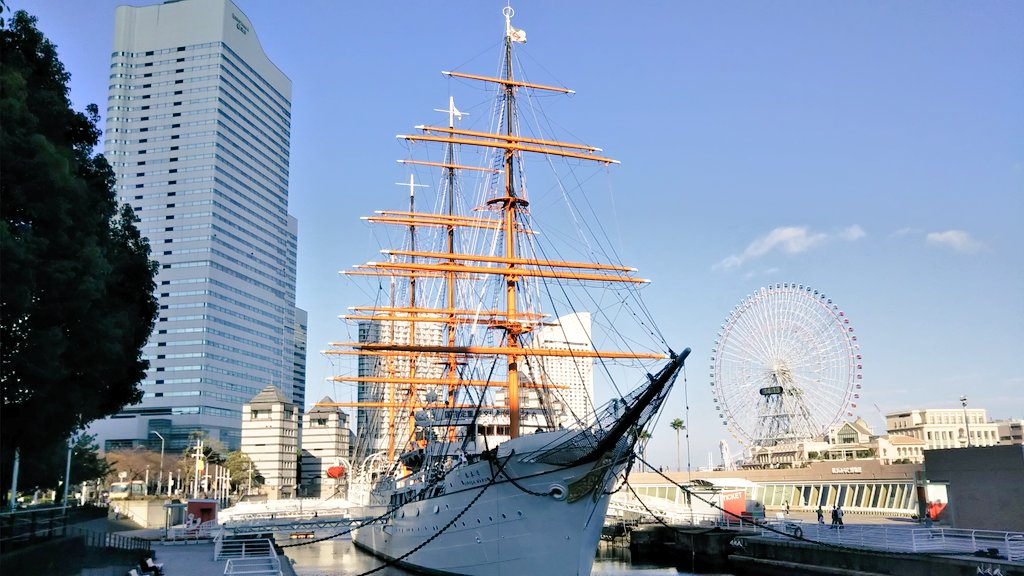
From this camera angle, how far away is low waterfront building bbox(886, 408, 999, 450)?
346ft

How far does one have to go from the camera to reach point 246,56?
15600cm

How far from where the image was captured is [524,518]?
28.8m

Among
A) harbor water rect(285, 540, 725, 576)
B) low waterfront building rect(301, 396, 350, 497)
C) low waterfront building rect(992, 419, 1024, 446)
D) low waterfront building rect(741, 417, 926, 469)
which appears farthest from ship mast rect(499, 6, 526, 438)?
low waterfront building rect(992, 419, 1024, 446)

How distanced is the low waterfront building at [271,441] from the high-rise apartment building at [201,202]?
111 ft

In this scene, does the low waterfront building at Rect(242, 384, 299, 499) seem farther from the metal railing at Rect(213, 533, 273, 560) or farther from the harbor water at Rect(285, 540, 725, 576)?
the metal railing at Rect(213, 533, 273, 560)

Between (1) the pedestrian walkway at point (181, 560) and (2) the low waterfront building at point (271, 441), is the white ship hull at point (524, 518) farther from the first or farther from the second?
(2) the low waterfront building at point (271, 441)

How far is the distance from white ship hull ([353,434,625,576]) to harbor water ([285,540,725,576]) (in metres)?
7.03

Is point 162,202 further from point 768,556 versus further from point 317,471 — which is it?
point 768,556

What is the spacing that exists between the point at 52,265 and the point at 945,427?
116 meters

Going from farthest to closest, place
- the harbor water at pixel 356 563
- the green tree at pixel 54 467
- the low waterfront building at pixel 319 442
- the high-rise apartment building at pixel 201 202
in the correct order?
the high-rise apartment building at pixel 201 202 → the low waterfront building at pixel 319 442 → the harbor water at pixel 356 563 → the green tree at pixel 54 467

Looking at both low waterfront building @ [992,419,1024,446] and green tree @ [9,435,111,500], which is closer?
green tree @ [9,435,111,500]

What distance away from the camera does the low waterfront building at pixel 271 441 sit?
325 feet

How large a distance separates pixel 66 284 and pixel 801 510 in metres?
55.5

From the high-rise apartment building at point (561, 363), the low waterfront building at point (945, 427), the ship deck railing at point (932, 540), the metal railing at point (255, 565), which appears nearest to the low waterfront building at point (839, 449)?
the high-rise apartment building at point (561, 363)
